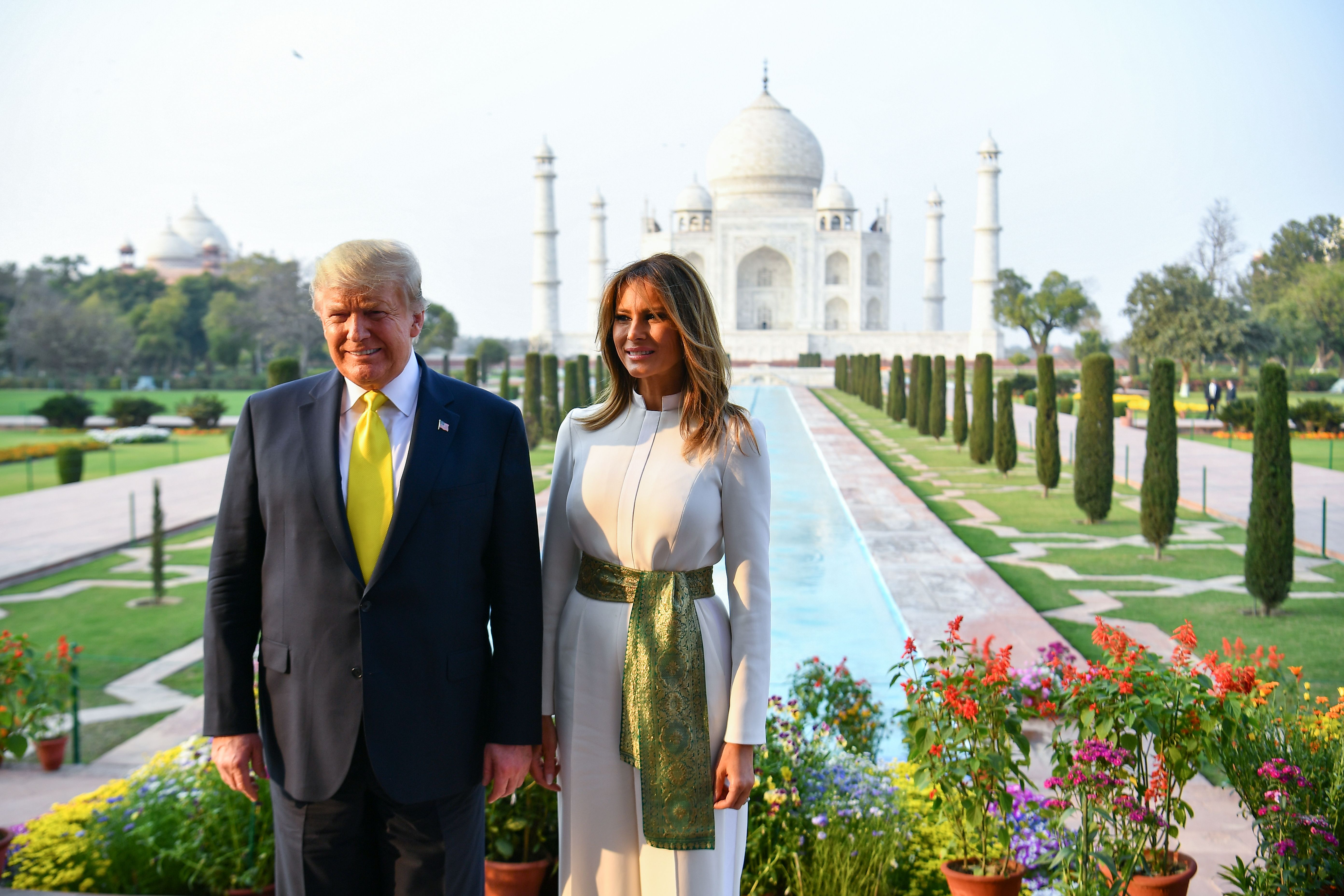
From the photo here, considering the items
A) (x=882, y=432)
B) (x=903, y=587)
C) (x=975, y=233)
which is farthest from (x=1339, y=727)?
(x=975, y=233)

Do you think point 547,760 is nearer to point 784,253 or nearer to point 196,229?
point 784,253

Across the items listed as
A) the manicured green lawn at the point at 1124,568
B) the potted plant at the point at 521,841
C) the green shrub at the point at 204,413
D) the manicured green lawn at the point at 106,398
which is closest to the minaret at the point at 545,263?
the manicured green lawn at the point at 106,398

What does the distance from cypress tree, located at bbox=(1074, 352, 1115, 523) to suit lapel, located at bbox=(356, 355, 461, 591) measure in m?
6.82

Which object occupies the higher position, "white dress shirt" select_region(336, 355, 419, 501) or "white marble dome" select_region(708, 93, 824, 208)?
"white marble dome" select_region(708, 93, 824, 208)

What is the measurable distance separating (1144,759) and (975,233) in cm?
3529

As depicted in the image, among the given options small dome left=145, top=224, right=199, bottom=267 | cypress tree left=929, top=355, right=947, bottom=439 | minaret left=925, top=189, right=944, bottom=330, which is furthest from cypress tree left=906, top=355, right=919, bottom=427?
small dome left=145, top=224, right=199, bottom=267

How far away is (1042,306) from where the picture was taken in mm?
34906

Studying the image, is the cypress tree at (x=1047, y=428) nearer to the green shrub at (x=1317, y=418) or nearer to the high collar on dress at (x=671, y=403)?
the high collar on dress at (x=671, y=403)

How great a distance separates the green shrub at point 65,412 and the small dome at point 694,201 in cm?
2563

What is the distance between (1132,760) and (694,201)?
3932 centimetres

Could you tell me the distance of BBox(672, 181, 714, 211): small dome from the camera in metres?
40.0

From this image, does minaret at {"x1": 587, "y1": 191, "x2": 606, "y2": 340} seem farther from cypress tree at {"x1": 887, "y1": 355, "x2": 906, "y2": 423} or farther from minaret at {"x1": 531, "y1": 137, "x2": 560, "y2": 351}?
cypress tree at {"x1": 887, "y1": 355, "x2": 906, "y2": 423}

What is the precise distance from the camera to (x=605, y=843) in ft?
5.11

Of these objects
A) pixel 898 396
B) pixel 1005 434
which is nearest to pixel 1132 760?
pixel 1005 434
